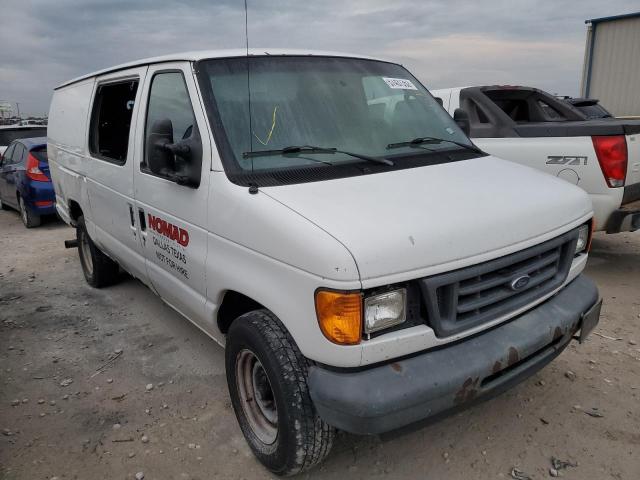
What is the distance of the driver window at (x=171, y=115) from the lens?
2.76 metres

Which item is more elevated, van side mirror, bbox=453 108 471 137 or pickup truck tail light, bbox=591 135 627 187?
van side mirror, bbox=453 108 471 137

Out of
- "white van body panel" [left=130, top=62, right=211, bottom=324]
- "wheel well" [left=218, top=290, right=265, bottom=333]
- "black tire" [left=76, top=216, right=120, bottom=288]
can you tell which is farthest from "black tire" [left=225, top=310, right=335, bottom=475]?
"black tire" [left=76, top=216, right=120, bottom=288]

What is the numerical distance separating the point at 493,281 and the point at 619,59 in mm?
18125

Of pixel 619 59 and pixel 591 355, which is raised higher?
pixel 619 59

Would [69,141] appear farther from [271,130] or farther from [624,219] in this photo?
[624,219]

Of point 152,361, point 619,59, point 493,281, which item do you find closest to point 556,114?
point 493,281

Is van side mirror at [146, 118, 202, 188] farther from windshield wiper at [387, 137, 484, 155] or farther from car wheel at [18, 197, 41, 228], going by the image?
car wheel at [18, 197, 41, 228]

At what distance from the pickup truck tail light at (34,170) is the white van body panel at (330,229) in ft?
20.0

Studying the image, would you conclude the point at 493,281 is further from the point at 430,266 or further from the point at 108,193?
the point at 108,193

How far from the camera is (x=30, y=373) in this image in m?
3.72

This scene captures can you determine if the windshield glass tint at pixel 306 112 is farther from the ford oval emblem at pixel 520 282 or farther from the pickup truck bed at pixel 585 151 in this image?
the pickup truck bed at pixel 585 151

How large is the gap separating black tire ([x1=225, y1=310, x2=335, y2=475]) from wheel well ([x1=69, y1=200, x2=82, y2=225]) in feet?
11.5

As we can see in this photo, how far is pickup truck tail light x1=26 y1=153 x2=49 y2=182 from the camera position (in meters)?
8.53

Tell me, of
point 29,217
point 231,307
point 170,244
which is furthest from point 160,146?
point 29,217
